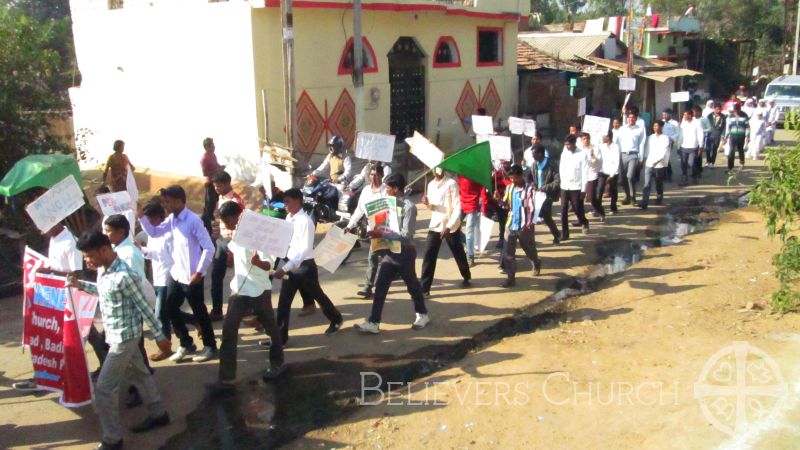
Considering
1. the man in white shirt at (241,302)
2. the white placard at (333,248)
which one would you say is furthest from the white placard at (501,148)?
the man in white shirt at (241,302)

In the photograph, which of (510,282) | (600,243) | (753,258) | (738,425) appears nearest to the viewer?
(738,425)

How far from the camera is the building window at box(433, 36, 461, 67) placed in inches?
674

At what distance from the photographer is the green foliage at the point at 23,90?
368 inches

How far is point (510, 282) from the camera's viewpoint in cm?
851

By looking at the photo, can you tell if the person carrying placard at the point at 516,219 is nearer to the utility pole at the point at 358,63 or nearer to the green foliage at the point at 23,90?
the utility pole at the point at 358,63

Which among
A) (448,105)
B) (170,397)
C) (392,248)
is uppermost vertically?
(448,105)

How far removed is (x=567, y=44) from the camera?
24906 mm

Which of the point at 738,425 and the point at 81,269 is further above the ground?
the point at 81,269

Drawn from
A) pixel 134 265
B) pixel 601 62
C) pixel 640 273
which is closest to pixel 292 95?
pixel 640 273

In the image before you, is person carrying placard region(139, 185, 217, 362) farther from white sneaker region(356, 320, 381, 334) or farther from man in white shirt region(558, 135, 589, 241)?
man in white shirt region(558, 135, 589, 241)

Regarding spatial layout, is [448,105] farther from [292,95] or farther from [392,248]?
[392,248]

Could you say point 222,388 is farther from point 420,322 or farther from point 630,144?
point 630,144

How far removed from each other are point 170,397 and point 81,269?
1.25 m

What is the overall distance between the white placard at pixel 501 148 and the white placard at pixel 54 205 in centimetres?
560
